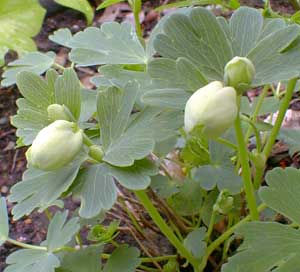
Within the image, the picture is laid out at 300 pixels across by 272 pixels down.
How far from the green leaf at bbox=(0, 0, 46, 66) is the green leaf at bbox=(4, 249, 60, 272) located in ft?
3.32

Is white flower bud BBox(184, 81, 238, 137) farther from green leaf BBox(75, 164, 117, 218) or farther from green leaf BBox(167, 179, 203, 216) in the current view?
green leaf BBox(167, 179, 203, 216)

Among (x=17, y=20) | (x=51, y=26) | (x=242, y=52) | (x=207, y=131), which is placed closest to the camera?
(x=207, y=131)

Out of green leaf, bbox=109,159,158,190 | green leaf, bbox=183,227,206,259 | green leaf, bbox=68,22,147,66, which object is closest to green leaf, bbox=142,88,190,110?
green leaf, bbox=109,159,158,190

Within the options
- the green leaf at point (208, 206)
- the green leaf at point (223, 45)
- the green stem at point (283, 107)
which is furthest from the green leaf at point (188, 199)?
the green leaf at point (223, 45)

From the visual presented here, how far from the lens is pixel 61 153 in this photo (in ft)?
2.19

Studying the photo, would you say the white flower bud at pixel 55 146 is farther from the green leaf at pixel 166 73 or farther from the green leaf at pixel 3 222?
the green leaf at pixel 3 222

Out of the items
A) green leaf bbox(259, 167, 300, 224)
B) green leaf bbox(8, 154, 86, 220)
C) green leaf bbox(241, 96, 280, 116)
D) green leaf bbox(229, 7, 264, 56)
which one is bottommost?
green leaf bbox(241, 96, 280, 116)

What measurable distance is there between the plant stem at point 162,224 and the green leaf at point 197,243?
1 centimetres

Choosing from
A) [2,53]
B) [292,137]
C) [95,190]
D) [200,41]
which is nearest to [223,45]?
[200,41]

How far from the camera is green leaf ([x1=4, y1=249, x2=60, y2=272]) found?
2.78 feet

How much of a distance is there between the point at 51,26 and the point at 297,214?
1.55 m

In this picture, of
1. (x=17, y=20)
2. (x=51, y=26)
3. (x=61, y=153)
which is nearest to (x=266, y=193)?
(x=61, y=153)

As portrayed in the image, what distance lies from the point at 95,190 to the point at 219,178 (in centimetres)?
27

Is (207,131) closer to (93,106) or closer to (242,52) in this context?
(242,52)
